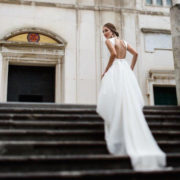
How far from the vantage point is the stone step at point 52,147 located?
3914 millimetres

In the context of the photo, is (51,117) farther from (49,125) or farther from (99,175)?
(99,175)

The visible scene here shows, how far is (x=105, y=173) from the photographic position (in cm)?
346

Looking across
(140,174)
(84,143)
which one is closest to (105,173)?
(140,174)

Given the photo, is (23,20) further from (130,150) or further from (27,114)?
(130,150)

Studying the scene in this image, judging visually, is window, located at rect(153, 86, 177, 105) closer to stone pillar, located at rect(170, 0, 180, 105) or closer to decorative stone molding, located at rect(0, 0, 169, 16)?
decorative stone molding, located at rect(0, 0, 169, 16)

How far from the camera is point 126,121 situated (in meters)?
3.96

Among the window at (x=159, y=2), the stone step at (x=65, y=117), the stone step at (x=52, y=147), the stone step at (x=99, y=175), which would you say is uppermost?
the window at (x=159, y=2)

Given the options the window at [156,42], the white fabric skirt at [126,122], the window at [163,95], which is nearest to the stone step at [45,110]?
the white fabric skirt at [126,122]

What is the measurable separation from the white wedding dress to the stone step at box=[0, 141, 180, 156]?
202 millimetres

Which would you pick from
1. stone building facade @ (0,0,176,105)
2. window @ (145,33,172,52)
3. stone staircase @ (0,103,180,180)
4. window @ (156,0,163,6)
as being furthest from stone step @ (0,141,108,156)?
window @ (156,0,163,6)

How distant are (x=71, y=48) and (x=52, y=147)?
7226 millimetres

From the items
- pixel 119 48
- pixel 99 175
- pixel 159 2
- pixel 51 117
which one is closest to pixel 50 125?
pixel 51 117

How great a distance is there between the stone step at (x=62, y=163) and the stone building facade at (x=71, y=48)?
658 cm

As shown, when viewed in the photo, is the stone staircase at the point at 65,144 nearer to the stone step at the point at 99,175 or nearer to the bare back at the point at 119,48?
the stone step at the point at 99,175
